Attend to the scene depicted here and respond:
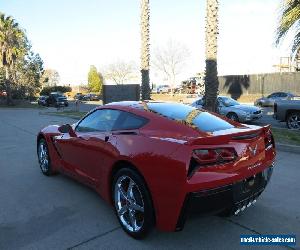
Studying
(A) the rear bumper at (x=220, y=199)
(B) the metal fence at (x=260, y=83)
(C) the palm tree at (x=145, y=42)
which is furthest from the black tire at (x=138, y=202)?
(B) the metal fence at (x=260, y=83)

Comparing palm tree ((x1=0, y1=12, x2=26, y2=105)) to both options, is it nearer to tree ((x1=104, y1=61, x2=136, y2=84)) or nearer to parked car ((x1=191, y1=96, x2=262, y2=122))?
parked car ((x1=191, y1=96, x2=262, y2=122))

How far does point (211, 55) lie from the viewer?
42.5 feet

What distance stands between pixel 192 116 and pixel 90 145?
141 centimetres

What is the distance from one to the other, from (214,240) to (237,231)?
1.15 ft

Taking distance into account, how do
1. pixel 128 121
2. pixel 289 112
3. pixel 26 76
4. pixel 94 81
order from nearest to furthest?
→ 1. pixel 128 121
2. pixel 289 112
3. pixel 26 76
4. pixel 94 81

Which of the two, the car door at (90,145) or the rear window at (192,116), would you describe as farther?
the car door at (90,145)

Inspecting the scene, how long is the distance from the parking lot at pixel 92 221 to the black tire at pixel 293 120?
24.4ft

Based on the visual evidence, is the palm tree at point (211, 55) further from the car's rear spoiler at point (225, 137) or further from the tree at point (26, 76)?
the tree at point (26, 76)

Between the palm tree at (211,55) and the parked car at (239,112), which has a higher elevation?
the palm tree at (211,55)

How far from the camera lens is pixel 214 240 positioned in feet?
12.5

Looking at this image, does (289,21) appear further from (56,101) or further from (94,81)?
(94,81)

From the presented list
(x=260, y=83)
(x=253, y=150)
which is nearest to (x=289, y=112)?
(x=253, y=150)

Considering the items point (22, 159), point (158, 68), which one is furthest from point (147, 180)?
point (158, 68)

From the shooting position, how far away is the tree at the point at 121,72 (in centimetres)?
8350
